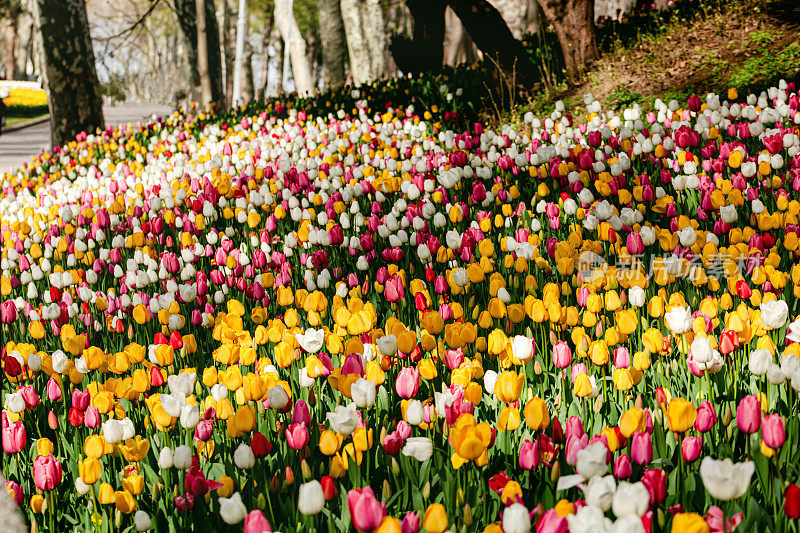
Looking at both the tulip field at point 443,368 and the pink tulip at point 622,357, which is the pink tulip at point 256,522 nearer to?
the tulip field at point 443,368

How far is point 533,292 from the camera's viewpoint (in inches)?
129

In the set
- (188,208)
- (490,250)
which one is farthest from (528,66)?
(490,250)

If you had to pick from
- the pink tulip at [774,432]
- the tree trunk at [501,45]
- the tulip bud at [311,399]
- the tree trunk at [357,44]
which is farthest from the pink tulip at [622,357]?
the tree trunk at [357,44]

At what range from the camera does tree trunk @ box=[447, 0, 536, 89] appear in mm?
9062

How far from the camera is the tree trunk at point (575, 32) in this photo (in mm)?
8109

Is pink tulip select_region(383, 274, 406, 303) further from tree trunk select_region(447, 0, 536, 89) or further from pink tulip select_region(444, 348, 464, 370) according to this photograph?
tree trunk select_region(447, 0, 536, 89)

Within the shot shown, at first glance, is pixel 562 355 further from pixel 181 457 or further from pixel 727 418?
pixel 181 457

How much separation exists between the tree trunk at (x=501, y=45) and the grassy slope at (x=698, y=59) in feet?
1.68

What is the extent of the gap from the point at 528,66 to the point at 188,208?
4.90m

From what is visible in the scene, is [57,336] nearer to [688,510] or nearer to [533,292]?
[533,292]

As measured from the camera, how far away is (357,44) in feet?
47.4

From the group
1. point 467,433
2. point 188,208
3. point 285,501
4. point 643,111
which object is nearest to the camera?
point 467,433

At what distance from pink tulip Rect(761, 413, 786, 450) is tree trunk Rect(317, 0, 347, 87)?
15.1 metres

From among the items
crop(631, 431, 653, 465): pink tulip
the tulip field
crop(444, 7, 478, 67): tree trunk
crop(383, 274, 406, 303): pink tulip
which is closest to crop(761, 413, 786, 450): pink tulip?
the tulip field
